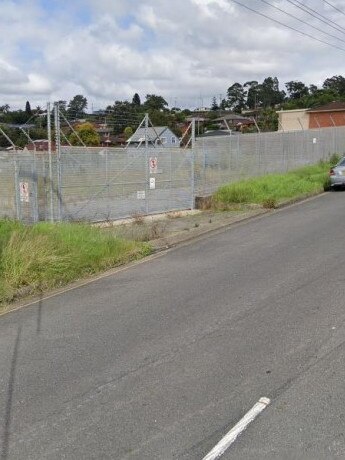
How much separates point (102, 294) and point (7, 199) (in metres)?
7.31

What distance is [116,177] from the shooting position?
47.1ft

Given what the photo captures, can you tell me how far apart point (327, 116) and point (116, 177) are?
4787 cm

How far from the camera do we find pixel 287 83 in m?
154

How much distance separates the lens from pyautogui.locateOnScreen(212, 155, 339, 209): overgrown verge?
1668 cm

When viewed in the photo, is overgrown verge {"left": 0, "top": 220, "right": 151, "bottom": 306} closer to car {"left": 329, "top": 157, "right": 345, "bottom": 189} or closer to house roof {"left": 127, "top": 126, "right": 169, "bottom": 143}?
house roof {"left": 127, "top": 126, "right": 169, "bottom": 143}

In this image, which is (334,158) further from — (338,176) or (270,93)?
(270,93)

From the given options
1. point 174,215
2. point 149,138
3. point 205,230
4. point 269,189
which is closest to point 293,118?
point 269,189

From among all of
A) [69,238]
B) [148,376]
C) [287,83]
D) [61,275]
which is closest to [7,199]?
[69,238]

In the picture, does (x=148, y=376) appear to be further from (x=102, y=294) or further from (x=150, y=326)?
(x=102, y=294)

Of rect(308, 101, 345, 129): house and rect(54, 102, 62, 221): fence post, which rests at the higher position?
rect(308, 101, 345, 129): house

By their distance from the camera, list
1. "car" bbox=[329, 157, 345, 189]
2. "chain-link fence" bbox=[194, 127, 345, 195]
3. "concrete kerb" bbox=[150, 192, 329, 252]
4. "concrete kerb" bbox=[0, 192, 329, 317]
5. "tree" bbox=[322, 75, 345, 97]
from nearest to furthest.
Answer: "concrete kerb" bbox=[0, 192, 329, 317]
"concrete kerb" bbox=[150, 192, 329, 252]
"chain-link fence" bbox=[194, 127, 345, 195]
"car" bbox=[329, 157, 345, 189]
"tree" bbox=[322, 75, 345, 97]

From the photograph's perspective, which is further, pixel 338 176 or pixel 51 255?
pixel 338 176

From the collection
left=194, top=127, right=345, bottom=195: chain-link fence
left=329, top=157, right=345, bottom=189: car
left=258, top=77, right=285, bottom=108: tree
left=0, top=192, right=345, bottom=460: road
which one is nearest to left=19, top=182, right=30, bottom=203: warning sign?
left=0, top=192, right=345, bottom=460: road

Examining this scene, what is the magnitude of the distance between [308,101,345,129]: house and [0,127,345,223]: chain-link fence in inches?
1510
